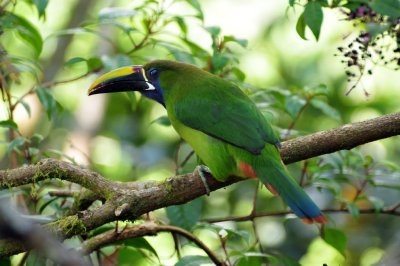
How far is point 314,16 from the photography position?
201 centimetres

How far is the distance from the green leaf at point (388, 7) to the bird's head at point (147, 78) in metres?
1.24

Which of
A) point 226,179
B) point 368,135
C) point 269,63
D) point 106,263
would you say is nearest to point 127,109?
point 269,63

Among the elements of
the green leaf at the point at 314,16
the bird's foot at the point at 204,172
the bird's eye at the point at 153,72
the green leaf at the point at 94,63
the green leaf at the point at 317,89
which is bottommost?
the bird's foot at the point at 204,172

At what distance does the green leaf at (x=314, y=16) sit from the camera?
1992mm

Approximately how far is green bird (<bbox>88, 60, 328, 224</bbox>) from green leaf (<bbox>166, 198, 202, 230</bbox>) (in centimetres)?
32

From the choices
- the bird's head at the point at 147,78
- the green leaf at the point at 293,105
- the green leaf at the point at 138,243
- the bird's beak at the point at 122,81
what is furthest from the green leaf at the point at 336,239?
the bird's beak at the point at 122,81

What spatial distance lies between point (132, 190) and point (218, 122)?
2.11 feet

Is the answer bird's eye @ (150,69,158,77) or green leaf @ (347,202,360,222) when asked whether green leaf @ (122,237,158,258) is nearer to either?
bird's eye @ (150,69,158,77)

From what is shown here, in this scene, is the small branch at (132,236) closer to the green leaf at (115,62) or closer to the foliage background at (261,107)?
the green leaf at (115,62)

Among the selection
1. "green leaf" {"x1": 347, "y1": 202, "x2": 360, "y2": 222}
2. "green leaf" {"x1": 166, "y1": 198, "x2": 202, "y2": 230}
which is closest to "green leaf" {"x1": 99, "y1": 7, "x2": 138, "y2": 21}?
"green leaf" {"x1": 166, "y1": 198, "x2": 202, "y2": 230}

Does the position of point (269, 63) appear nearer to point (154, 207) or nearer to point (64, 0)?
point (64, 0)

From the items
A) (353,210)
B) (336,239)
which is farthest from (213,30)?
(336,239)

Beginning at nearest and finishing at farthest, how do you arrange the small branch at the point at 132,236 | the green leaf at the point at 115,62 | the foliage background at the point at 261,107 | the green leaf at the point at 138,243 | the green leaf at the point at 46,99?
the small branch at the point at 132,236, the green leaf at the point at 138,243, the green leaf at the point at 46,99, the green leaf at the point at 115,62, the foliage background at the point at 261,107

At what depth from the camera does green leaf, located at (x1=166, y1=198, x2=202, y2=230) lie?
249 cm
